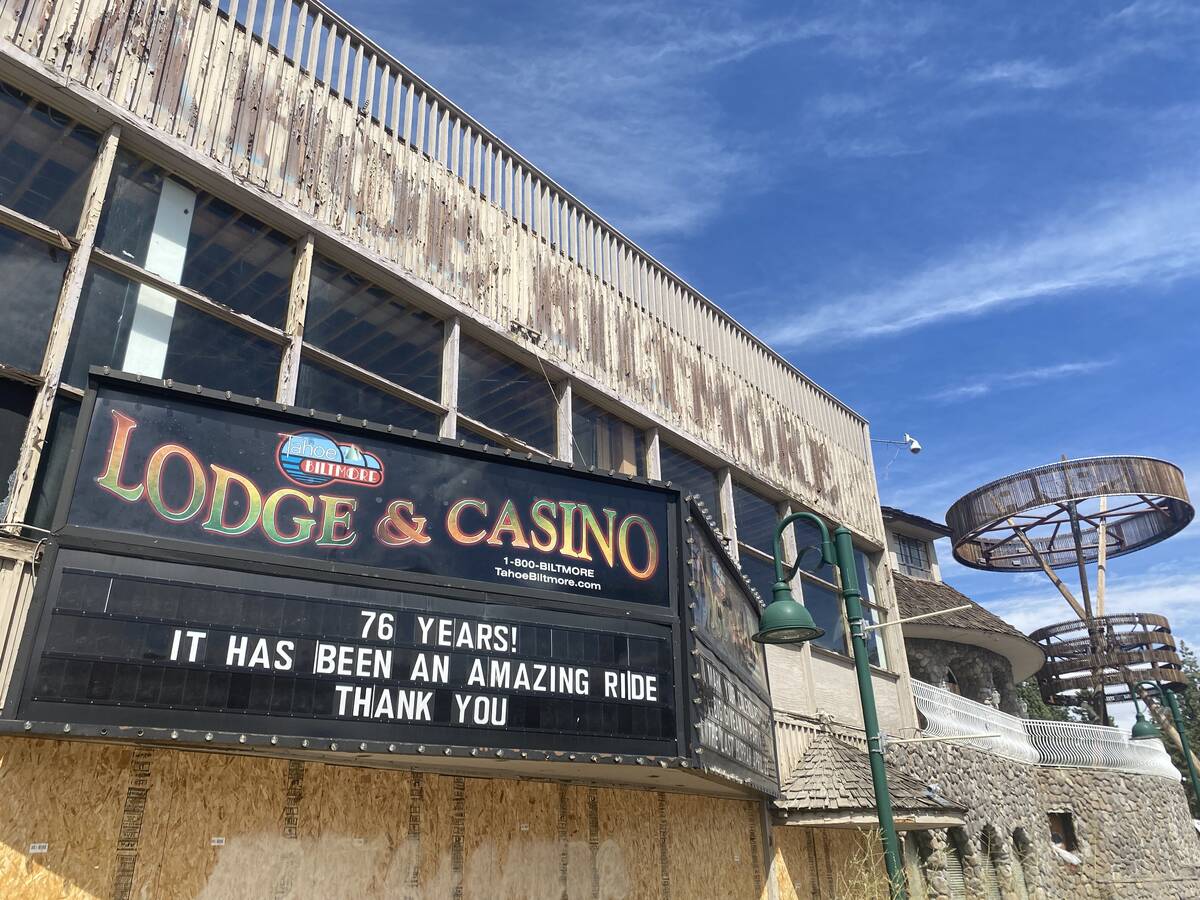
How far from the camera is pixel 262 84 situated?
402 inches

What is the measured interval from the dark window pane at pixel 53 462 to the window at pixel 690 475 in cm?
871

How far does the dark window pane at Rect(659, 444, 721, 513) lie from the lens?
1470 cm

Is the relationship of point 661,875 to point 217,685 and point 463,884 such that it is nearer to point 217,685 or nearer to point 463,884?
point 463,884

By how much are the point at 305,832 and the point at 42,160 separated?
6416 mm

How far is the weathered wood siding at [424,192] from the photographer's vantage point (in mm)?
9039

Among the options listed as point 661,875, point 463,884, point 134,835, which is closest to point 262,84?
point 134,835

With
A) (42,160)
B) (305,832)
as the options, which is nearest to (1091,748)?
(305,832)

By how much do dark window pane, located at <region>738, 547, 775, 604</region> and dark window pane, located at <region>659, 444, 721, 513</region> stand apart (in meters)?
0.91

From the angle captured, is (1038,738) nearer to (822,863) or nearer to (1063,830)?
(1063,830)

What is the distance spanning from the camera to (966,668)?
28.8 metres

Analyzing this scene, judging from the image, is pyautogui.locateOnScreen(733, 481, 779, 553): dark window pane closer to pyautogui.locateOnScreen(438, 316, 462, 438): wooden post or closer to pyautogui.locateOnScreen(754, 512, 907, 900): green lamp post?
pyautogui.locateOnScreen(754, 512, 907, 900): green lamp post

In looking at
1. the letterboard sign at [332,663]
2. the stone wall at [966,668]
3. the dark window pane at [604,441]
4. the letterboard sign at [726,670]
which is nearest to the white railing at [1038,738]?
the stone wall at [966,668]

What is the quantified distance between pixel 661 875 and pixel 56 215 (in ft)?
30.7

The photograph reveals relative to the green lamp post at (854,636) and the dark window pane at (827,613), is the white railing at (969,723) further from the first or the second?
the green lamp post at (854,636)
